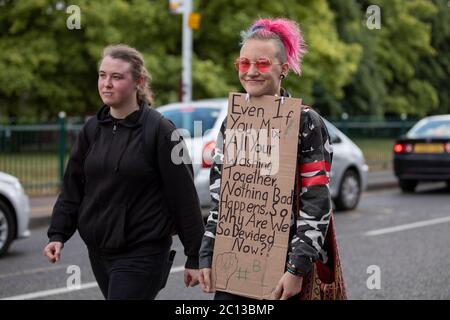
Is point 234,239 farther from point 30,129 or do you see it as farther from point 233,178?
point 30,129

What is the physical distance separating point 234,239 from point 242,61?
0.70m

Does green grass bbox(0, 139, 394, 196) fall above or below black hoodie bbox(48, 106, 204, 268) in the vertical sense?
below

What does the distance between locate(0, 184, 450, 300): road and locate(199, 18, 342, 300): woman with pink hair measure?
3.48m

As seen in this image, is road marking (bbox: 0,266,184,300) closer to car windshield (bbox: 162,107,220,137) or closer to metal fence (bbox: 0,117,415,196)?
car windshield (bbox: 162,107,220,137)

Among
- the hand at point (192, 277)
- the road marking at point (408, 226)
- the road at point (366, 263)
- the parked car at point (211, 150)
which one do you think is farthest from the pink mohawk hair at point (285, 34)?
the road marking at point (408, 226)

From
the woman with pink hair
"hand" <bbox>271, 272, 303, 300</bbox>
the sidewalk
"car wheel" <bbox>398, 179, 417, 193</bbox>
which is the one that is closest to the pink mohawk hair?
the woman with pink hair

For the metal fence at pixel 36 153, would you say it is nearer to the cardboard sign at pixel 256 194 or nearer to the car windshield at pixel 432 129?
the car windshield at pixel 432 129

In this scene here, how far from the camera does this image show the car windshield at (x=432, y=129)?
623 inches

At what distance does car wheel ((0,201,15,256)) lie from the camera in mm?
8594

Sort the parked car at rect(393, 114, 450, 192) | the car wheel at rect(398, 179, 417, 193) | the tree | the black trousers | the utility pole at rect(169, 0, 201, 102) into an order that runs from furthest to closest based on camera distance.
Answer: the tree → the car wheel at rect(398, 179, 417, 193) → the utility pole at rect(169, 0, 201, 102) → the parked car at rect(393, 114, 450, 192) → the black trousers

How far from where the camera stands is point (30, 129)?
14.0m

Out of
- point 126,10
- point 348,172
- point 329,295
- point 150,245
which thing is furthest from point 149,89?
point 126,10

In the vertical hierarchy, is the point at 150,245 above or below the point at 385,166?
above

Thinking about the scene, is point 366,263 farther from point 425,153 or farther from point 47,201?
point 425,153
